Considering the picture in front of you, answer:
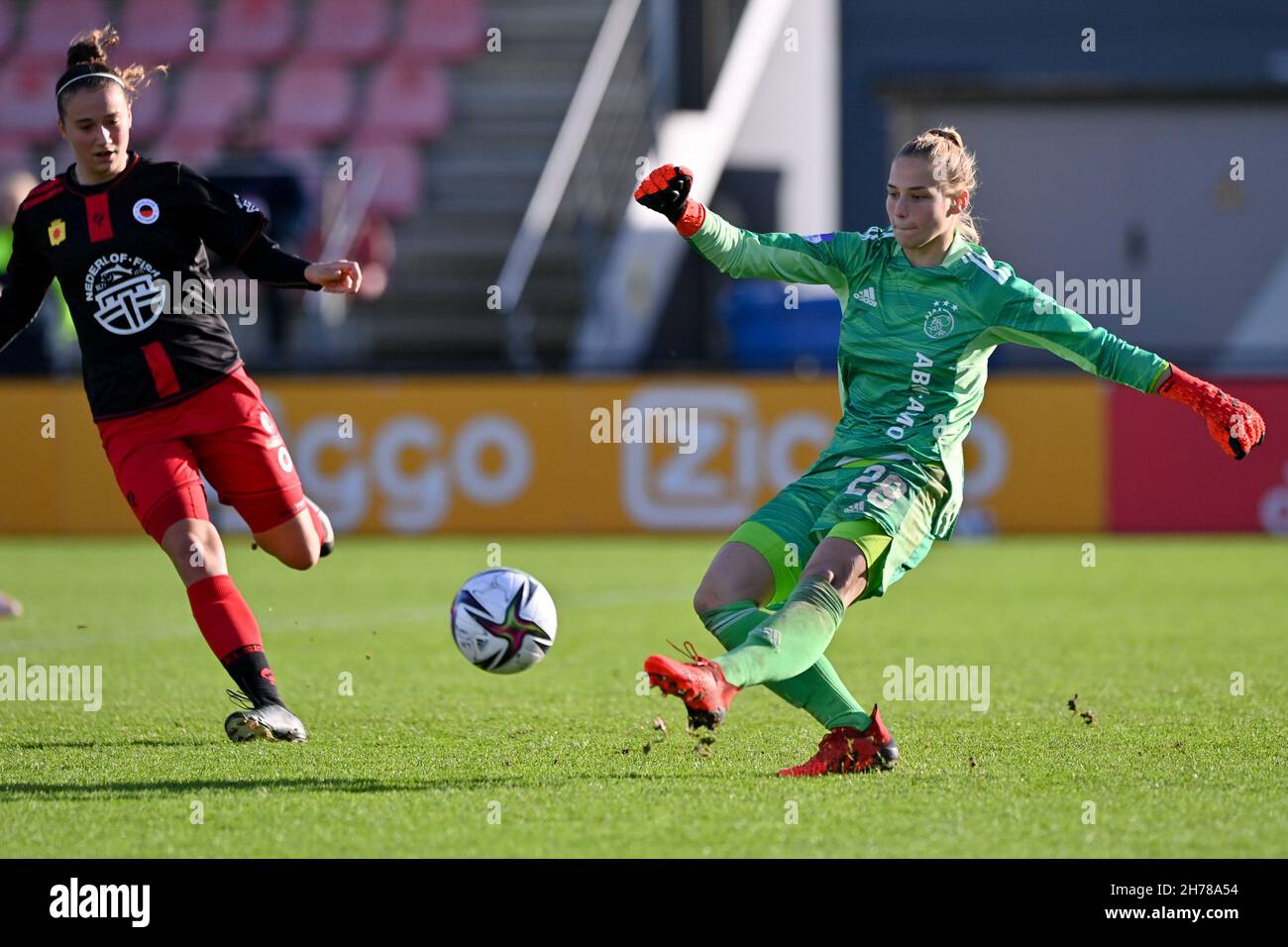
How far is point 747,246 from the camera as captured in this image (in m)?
5.20

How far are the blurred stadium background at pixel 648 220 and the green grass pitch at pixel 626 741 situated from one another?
3.59m

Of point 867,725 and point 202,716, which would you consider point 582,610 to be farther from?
point 867,725

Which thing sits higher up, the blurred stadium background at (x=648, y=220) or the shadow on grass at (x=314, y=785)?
the blurred stadium background at (x=648, y=220)

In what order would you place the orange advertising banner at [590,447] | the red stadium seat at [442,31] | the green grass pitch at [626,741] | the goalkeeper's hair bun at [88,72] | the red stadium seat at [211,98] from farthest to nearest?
the red stadium seat at [442,31], the red stadium seat at [211,98], the orange advertising banner at [590,447], the goalkeeper's hair bun at [88,72], the green grass pitch at [626,741]

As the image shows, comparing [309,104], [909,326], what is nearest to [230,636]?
[909,326]

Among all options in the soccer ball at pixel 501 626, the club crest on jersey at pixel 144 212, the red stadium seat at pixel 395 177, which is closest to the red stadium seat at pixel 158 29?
the red stadium seat at pixel 395 177

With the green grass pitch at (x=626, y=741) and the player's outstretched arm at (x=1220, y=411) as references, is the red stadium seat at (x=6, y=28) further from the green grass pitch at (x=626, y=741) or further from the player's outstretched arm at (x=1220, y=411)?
the player's outstretched arm at (x=1220, y=411)

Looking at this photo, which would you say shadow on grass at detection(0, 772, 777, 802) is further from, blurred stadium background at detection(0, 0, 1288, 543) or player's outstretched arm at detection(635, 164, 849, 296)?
blurred stadium background at detection(0, 0, 1288, 543)

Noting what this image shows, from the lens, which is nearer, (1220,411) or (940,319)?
(1220,411)

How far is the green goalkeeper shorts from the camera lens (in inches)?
196

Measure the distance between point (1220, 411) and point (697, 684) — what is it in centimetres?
163

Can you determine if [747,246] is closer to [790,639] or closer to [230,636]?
[790,639]

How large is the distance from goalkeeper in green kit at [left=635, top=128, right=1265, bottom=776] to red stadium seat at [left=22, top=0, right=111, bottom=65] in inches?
647

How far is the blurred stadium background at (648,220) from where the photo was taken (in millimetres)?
14406
